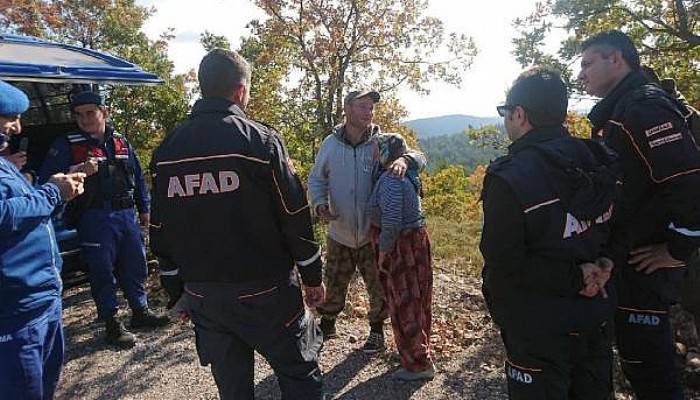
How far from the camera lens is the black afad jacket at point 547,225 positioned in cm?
196

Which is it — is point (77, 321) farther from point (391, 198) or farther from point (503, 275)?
point (503, 275)

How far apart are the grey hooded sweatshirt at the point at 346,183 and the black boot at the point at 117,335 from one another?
6.49 ft

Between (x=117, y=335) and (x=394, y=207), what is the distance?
2.69 meters

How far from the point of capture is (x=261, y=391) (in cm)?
346

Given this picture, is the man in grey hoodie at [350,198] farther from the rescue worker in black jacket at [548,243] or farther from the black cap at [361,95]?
the rescue worker in black jacket at [548,243]

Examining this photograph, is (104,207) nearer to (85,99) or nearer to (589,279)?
(85,99)

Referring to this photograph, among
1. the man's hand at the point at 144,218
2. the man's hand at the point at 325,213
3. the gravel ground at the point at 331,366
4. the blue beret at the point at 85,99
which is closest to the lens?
the gravel ground at the point at 331,366

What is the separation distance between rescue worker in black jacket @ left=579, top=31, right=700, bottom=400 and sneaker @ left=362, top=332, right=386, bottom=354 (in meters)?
1.80

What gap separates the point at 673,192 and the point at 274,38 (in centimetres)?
656

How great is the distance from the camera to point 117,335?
4.22 metres

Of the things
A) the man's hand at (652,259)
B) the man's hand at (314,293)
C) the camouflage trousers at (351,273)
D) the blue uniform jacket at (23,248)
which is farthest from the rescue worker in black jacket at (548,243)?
the blue uniform jacket at (23,248)

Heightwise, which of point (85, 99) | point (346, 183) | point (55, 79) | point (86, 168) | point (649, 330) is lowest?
point (649, 330)

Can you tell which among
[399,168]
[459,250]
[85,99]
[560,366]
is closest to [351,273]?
[399,168]

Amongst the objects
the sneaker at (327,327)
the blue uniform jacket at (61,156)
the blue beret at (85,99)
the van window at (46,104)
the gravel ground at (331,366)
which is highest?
the van window at (46,104)
